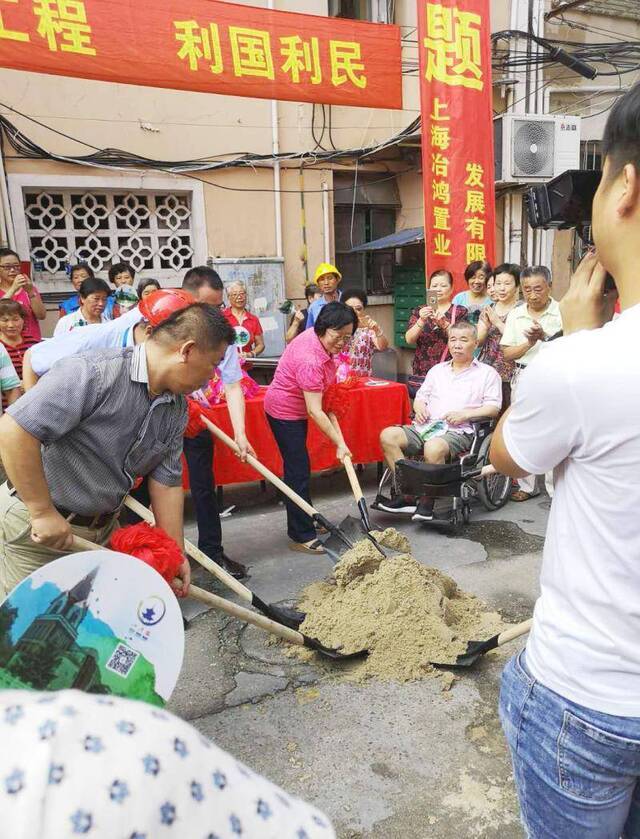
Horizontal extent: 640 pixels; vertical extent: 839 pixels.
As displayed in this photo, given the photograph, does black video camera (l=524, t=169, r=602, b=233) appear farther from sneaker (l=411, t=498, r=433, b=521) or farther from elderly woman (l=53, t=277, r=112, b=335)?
→ elderly woman (l=53, t=277, r=112, b=335)

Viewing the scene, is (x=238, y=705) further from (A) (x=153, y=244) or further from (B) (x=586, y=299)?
(A) (x=153, y=244)

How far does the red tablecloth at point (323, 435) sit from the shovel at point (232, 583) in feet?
4.72

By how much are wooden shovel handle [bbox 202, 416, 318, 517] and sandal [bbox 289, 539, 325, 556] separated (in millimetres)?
223

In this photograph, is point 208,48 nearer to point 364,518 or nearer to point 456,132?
point 456,132

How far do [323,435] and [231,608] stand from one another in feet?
8.44

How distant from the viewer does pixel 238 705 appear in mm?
2623

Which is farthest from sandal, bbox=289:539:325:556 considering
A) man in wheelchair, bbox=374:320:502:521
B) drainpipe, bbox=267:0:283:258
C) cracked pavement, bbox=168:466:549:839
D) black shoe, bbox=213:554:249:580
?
drainpipe, bbox=267:0:283:258

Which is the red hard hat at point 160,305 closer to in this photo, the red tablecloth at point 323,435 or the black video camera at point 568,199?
the red tablecloth at point 323,435

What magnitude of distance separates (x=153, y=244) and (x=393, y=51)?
3394 mm

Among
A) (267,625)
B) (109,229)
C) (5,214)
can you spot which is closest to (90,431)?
(267,625)

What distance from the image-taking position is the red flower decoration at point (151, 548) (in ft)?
6.79

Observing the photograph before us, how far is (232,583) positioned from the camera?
2.71 m

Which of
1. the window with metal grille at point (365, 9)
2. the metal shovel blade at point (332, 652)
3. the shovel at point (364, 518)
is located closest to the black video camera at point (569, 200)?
the metal shovel blade at point (332, 652)

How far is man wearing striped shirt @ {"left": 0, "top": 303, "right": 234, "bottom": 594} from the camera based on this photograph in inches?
75.7
